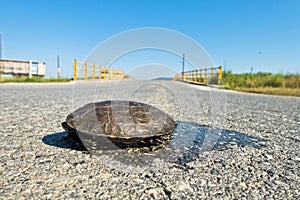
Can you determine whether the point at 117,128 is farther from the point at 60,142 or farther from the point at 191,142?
the point at 191,142

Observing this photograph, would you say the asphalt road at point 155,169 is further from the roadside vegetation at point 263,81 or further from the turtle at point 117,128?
the roadside vegetation at point 263,81

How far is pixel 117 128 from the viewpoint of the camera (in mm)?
1903

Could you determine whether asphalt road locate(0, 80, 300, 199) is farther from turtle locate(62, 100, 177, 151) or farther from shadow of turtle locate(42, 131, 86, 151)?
turtle locate(62, 100, 177, 151)

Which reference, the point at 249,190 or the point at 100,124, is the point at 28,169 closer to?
the point at 100,124

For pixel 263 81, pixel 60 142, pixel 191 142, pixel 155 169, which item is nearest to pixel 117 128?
pixel 155 169

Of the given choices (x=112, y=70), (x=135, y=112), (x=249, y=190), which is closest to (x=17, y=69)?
(x=112, y=70)

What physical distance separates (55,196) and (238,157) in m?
1.61

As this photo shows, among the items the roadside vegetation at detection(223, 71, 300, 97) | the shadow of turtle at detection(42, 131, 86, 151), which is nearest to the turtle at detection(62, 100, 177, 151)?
the shadow of turtle at detection(42, 131, 86, 151)

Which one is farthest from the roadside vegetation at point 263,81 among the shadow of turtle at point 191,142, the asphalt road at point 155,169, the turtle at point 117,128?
the turtle at point 117,128

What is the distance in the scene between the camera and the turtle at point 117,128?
1866 mm

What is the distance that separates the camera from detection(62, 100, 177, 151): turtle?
6.12 ft

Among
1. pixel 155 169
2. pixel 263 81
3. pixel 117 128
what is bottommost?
pixel 155 169

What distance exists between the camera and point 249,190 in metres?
1.38

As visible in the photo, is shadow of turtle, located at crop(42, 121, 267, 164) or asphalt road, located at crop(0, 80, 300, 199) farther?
shadow of turtle, located at crop(42, 121, 267, 164)
